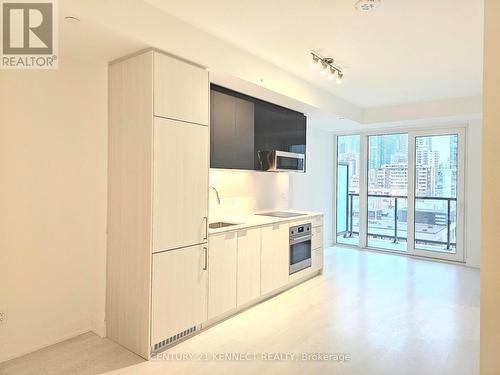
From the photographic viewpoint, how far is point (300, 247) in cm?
439

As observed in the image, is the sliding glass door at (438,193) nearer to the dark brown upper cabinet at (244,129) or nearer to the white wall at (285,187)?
the white wall at (285,187)

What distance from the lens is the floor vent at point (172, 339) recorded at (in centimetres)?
272

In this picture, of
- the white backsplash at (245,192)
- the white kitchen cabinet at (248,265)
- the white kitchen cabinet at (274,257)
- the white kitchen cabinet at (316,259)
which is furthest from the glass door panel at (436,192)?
the white kitchen cabinet at (248,265)

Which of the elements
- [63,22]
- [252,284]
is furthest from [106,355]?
[63,22]

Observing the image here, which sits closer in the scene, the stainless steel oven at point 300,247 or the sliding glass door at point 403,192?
the stainless steel oven at point 300,247

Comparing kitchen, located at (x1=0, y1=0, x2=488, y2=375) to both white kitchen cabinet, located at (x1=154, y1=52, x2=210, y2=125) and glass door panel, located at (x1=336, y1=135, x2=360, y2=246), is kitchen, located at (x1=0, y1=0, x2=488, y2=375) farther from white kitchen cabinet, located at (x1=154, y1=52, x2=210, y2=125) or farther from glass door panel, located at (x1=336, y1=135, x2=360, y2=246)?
glass door panel, located at (x1=336, y1=135, x2=360, y2=246)

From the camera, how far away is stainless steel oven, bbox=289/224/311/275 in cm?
423

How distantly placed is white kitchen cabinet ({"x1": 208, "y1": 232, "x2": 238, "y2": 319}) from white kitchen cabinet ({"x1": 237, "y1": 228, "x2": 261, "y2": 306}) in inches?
3.1

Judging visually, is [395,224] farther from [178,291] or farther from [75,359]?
[75,359]

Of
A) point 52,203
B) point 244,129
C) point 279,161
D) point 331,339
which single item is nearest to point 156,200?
point 52,203

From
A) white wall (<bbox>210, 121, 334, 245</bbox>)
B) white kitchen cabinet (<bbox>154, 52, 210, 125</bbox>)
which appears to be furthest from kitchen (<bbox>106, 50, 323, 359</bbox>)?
white wall (<bbox>210, 121, 334, 245</bbox>)

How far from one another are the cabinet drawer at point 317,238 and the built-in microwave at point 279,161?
0.91m

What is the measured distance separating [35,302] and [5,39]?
6.64ft

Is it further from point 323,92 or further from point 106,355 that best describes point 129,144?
point 323,92
